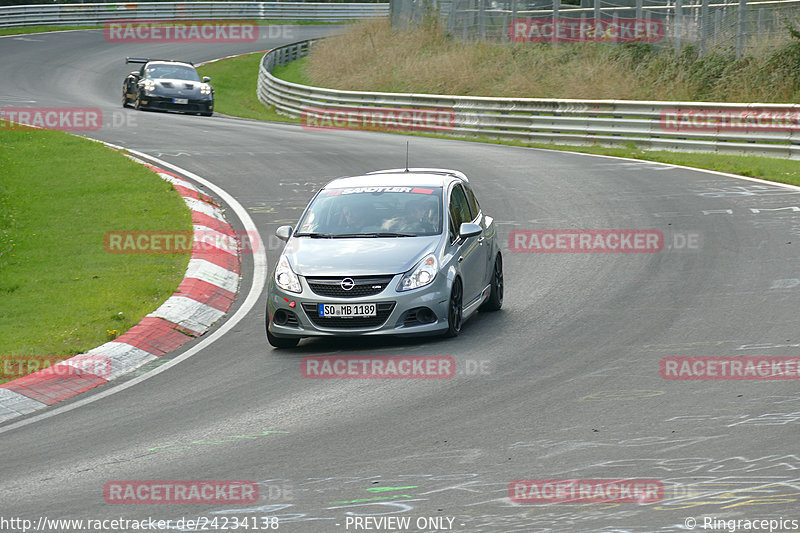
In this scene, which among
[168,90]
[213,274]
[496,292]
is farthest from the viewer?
[168,90]

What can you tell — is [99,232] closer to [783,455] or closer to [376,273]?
[376,273]

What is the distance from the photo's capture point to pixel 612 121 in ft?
86.6

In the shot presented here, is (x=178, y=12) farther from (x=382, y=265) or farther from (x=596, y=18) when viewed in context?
(x=382, y=265)

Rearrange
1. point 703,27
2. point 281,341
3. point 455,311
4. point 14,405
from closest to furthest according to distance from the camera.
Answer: point 14,405, point 281,341, point 455,311, point 703,27

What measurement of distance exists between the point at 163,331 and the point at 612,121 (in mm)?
17134

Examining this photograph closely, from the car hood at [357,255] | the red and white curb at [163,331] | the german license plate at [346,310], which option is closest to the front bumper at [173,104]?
the red and white curb at [163,331]

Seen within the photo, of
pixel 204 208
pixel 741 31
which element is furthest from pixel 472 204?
pixel 741 31

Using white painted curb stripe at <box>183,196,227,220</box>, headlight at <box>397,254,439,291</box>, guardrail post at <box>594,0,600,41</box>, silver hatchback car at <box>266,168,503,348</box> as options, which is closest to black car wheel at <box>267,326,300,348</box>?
silver hatchback car at <box>266,168,503,348</box>

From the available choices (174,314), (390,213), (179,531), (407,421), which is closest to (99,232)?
(174,314)

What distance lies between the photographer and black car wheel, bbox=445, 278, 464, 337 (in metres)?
10.8

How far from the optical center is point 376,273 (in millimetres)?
10594

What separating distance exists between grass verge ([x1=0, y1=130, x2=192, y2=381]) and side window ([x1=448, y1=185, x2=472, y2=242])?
133 inches

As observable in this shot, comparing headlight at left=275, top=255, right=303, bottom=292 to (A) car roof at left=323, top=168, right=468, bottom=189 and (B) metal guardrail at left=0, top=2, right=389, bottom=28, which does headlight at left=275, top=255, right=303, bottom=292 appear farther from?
(B) metal guardrail at left=0, top=2, right=389, bottom=28

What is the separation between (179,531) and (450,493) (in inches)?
60.6
